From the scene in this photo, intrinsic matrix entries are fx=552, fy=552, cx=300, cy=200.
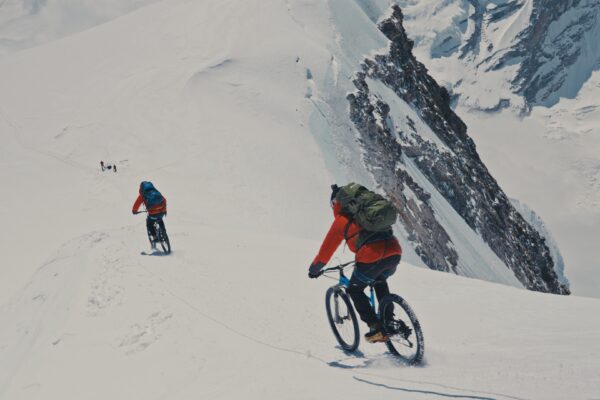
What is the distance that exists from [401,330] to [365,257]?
1008 millimetres

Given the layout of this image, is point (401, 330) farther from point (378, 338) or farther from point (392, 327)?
point (378, 338)

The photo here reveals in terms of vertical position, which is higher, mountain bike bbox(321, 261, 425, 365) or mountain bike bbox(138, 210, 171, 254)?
mountain bike bbox(138, 210, 171, 254)

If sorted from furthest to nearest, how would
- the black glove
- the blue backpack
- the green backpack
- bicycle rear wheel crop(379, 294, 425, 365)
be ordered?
the blue backpack < the black glove < bicycle rear wheel crop(379, 294, 425, 365) < the green backpack

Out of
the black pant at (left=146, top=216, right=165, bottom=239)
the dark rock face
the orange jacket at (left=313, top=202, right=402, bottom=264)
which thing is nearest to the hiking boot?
the orange jacket at (left=313, top=202, right=402, bottom=264)

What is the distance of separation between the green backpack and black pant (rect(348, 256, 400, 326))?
0.32 metres

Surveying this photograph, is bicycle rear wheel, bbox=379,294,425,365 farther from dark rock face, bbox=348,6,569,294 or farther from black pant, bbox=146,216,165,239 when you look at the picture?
dark rock face, bbox=348,6,569,294

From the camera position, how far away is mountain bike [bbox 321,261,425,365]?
22.0 feet

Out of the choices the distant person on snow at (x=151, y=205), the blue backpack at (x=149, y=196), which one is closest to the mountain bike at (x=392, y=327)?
the distant person on snow at (x=151, y=205)

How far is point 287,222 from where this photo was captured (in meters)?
24.8

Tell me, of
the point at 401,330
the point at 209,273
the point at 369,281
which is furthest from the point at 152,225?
the point at 401,330

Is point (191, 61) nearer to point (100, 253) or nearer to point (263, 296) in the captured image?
point (100, 253)

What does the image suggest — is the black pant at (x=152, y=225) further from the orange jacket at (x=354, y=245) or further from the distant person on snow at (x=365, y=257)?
the orange jacket at (x=354, y=245)

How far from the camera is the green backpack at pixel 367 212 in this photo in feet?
21.7

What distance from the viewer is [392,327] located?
6.92 metres
